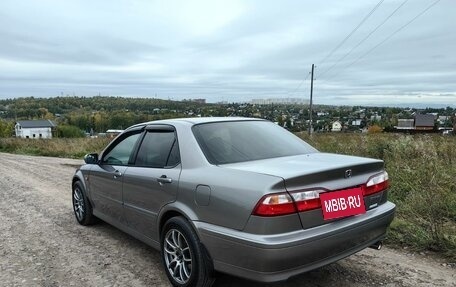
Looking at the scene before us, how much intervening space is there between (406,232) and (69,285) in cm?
383

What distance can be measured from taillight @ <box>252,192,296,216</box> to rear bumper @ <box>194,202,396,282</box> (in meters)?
0.16

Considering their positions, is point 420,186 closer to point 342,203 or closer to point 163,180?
point 342,203

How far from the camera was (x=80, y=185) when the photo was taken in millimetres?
5902

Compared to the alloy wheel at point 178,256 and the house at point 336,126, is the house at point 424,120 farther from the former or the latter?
the alloy wheel at point 178,256

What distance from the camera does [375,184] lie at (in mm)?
3576

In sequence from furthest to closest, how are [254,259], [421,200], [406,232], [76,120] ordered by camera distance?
[76,120], [421,200], [406,232], [254,259]

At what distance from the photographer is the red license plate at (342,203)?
10.0ft

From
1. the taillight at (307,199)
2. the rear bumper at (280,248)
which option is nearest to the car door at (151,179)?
the rear bumper at (280,248)

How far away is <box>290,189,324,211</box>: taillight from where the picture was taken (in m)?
2.93

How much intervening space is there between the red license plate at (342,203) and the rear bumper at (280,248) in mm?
64

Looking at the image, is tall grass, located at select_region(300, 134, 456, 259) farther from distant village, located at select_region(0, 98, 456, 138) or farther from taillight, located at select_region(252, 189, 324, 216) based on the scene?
distant village, located at select_region(0, 98, 456, 138)

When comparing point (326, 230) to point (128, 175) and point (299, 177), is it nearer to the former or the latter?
point (299, 177)

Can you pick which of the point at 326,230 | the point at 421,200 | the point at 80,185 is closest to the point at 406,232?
the point at 421,200

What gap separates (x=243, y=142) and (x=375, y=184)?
126 cm
